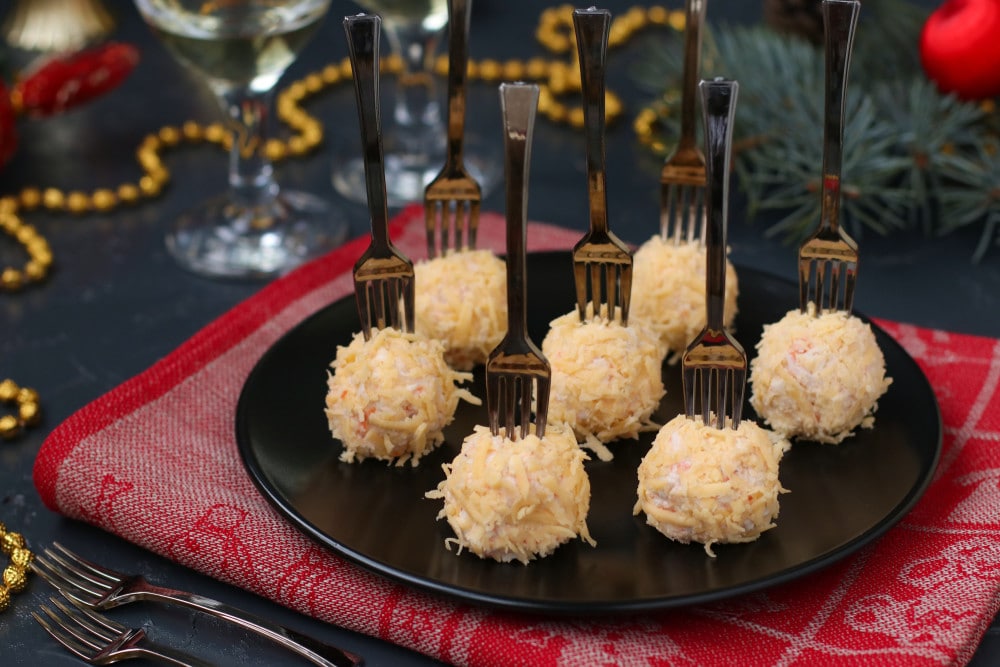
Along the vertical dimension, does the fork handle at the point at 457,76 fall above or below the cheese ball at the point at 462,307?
above

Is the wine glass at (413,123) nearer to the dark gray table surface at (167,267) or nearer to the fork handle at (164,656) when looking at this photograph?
the dark gray table surface at (167,267)

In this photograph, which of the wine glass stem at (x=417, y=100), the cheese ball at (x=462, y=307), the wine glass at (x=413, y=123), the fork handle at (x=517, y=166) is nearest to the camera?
the fork handle at (x=517, y=166)

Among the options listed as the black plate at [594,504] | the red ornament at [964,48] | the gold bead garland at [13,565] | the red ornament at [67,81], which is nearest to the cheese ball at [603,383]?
the black plate at [594,504]

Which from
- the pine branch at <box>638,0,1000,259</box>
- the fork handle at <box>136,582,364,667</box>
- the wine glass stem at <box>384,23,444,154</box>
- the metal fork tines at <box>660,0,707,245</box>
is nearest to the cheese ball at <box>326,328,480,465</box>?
the fork handle at <box>136,582,364,667</box>

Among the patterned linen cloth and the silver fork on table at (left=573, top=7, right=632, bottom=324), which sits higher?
the silver fork on table at (left=573, top=7, right=632, bottom=324)

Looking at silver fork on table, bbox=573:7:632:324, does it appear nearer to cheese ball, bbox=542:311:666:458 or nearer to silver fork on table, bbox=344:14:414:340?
cheese ball, bbox=542:311:666:458

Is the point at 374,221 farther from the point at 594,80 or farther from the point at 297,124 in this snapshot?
the point at 297,124

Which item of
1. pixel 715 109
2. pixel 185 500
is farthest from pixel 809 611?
pixel 185 500
